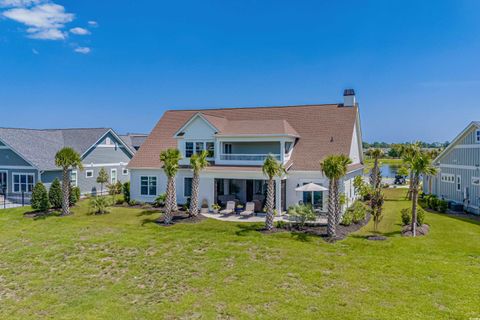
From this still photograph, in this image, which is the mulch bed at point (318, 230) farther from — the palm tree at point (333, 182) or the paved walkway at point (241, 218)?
the paved walkway at point (241, 218)

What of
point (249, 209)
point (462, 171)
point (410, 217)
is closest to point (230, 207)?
point (249, 209)

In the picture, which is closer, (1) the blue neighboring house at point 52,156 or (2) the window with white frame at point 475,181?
(2) the window with white frame at point 475,181

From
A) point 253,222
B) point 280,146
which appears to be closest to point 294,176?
point 280,146

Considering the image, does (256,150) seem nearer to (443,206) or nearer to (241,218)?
(241,218)

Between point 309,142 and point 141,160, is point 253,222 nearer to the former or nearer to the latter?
point 309,142

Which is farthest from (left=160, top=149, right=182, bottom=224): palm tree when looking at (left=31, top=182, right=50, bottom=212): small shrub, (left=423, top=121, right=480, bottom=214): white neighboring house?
(left=423, top=121, right=480, bottom=214): white neighboring house

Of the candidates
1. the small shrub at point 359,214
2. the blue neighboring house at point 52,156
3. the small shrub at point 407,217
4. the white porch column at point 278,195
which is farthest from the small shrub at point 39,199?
the small shrub at point 407,217
